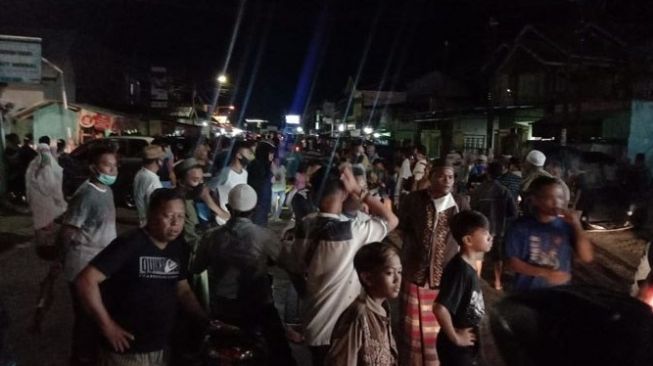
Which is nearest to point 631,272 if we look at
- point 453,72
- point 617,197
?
point 617,197

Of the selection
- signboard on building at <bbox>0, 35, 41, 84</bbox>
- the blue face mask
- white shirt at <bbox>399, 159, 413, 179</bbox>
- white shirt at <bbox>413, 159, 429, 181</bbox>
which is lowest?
white shirt at <bbox>399, 159, 413, 179</bbox>

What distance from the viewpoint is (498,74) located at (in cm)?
3484

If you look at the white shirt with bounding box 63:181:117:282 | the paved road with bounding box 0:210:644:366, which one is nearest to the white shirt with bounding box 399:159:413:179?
the paved road with bounding box 0:210:644:366

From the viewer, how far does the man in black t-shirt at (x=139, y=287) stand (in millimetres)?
3059

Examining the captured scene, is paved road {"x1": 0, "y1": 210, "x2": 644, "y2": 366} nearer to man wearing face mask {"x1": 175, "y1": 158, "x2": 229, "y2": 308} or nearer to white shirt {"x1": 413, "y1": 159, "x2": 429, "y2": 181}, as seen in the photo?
man wearing face mask {"x1": 175, "y1": 158, "x2": 229, "y2": 308}

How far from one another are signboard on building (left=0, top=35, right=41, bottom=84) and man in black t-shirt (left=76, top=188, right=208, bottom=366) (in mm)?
12299

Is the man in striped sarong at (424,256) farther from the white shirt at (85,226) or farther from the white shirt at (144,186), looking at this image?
the white shirt at (144,186)

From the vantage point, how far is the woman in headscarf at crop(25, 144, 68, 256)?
28.8ft

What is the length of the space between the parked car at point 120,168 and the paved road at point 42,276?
1380 mm

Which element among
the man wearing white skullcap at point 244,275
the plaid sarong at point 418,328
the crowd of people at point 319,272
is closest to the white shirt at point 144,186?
the crowd of people at point 319,272

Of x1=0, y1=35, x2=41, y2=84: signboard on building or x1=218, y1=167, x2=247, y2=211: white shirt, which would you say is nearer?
x1=218, y1=167, x2=247, y2=211: white shirt

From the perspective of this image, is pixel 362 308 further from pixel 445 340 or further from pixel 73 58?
pixel 73 58

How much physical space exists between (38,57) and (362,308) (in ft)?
44.4

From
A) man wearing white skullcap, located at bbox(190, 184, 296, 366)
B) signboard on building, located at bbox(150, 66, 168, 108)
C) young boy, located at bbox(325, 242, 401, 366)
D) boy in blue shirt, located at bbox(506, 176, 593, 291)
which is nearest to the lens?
young boy, located at bbox(325, 242, 401, 366)
